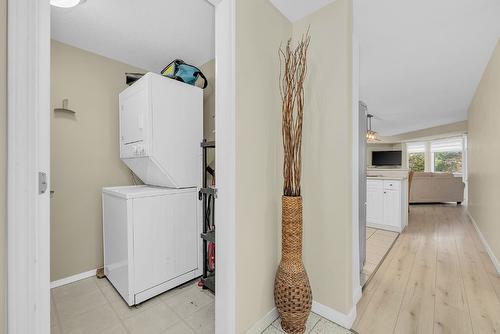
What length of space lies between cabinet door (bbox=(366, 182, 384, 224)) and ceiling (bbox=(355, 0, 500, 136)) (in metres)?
1.55

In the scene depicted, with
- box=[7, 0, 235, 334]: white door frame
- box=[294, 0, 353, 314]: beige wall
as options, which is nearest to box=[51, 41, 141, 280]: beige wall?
box=[7, 0, 235, 334]: white door frame

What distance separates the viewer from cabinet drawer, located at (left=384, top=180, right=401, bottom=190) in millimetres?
3420

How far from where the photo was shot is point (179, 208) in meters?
1.98

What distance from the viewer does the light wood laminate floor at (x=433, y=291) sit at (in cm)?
146

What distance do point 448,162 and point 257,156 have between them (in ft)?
31.4

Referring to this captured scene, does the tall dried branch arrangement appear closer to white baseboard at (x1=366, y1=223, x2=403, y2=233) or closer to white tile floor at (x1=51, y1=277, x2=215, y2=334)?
white tile floor at (x1=51, y1=277, x2=215, y2=334)

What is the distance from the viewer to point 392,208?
3.50 m

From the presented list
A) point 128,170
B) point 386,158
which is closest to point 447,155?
point 386,158

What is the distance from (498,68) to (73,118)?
168 inches

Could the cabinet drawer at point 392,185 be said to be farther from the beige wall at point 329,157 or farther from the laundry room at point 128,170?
the laundry room at point 128,170

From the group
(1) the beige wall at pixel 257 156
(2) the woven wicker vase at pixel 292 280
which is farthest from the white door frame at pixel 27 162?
(2) the woven wicker vase at pixel 292 280

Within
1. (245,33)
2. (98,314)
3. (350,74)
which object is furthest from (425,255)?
(98,314)

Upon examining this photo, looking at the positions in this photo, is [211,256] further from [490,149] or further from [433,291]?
[490,149]

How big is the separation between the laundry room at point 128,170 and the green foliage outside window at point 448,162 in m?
9.22
